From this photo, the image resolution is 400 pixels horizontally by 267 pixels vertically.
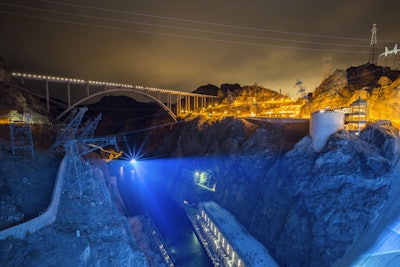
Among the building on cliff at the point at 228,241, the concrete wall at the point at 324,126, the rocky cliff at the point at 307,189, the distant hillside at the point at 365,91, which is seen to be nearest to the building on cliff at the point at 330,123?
the concrete wall at the point at 324,126

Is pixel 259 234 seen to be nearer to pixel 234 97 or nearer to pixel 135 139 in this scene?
pixel 234 97

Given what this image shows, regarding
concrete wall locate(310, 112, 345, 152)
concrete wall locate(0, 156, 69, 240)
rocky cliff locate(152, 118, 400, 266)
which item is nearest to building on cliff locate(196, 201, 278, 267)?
rocky cliff locate(152, 118, 400, 266)

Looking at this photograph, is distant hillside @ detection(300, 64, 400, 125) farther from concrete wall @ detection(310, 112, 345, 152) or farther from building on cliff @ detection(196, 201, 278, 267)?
building on cliff @ detection(196, 201, 278, 267)

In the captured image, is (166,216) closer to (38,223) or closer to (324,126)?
(38,223)

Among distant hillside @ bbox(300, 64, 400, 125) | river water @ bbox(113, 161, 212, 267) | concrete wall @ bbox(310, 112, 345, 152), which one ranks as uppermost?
distant hillside @ bbox(300, 64, 400, 125)

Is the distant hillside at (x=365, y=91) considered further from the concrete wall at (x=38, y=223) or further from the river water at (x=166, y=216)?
the concrete wall at (x=38, y=223)

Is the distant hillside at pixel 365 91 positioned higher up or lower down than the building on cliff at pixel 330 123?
higher up
